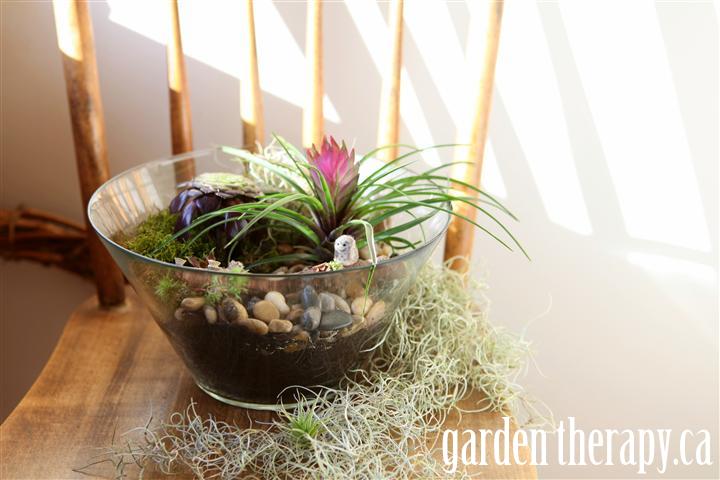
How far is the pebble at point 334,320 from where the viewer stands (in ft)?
1.83

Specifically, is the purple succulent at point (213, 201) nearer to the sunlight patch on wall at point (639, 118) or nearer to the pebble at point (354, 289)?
the pebble at point (354, 289)

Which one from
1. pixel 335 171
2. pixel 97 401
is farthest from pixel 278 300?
pixel 97 401

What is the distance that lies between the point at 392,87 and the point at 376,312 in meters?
0.24

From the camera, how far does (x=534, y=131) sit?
890mm

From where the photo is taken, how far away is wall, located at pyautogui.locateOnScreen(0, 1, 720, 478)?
828 mm

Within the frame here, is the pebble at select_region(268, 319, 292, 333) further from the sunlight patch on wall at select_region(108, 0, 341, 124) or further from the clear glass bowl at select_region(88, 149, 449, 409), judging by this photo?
the sunlight patch on wall at select_region(108, 0, 341, 124)

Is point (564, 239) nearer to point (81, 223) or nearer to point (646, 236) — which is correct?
point (646, 236)

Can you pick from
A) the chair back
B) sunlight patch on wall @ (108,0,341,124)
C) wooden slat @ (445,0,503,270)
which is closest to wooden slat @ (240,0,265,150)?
the chair back

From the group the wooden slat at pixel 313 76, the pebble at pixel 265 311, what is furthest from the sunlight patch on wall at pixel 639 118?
the pebble at pixel 265 311

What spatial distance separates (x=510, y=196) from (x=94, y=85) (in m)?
0.51

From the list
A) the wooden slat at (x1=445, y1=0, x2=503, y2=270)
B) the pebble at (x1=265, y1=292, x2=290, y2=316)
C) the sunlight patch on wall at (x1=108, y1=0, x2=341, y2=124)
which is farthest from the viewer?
the sunlight patch on wall at (x1=108, y1=0, x2=341, y2=124)

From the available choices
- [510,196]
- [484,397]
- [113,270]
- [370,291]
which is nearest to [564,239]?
[510,196]

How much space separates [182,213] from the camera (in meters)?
0.63

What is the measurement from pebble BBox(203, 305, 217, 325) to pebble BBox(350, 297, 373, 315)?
4.2 inches
